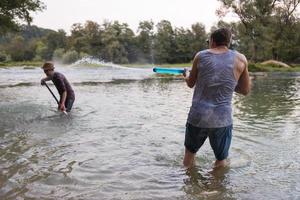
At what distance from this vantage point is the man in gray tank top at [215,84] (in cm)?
573

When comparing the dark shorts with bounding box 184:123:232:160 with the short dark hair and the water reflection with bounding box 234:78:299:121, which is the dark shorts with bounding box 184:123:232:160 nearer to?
the short dark hair

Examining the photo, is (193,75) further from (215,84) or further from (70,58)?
(70,58)

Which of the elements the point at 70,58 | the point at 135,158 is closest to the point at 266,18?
the point at 70,58

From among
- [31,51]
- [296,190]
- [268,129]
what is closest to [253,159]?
[296,190]

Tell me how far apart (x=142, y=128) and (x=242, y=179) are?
490 centimetres

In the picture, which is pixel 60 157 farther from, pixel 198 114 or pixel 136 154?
pixel 198 114

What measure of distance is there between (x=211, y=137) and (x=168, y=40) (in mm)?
104082

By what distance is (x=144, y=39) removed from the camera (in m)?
116

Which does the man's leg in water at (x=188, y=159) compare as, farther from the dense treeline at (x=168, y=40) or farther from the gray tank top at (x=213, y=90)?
the dense treeline at (x=168, y=40)

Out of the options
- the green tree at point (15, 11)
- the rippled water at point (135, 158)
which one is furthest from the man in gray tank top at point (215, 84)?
the green tree at point (15, 11)

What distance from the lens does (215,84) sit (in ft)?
18.9

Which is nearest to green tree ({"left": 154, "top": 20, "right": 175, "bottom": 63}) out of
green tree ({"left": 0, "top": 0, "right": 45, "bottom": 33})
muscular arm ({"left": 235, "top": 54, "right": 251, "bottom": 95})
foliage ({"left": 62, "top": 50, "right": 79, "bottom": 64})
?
foliage ({"left": 62, "top": 50, "right": 79, "bottom": 64})

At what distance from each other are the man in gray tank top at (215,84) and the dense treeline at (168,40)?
60.1m

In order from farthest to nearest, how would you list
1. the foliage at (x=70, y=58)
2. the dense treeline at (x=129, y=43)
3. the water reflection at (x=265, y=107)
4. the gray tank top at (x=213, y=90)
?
the dense treeline at (x=129, y=43), the foliage at (x=70, y=58), the water reflection at (x=265, y=107), the gray tank top at (x=213, y=90)
